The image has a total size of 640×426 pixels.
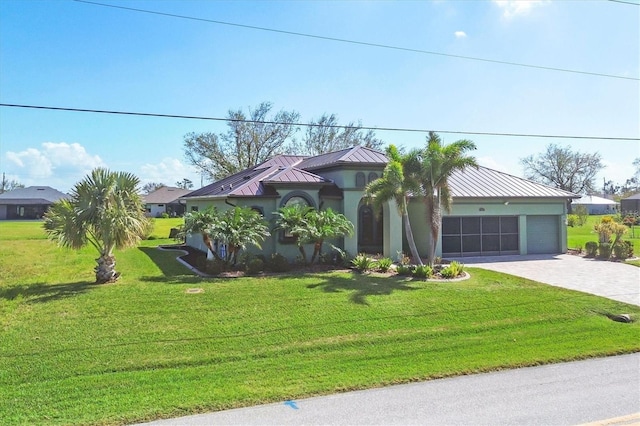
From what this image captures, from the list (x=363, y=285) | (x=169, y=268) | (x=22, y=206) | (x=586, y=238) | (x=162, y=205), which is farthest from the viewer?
(x=162, y=205)

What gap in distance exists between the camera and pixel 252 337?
8812mm

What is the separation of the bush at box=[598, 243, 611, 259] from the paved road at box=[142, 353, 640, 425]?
51.5 feet

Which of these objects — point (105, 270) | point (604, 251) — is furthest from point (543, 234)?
point (105, 270)

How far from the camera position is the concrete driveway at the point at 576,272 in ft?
44.7

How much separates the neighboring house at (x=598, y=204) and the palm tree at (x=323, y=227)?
213ft

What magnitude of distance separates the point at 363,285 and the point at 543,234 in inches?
561

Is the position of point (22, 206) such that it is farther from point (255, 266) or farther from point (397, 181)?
point (397, 181)

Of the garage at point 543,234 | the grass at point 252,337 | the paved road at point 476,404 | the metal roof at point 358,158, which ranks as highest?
the metal roof at point 358,158

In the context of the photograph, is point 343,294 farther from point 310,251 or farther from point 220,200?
point 220,200

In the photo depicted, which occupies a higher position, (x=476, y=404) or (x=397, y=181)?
(x=397, y=181)

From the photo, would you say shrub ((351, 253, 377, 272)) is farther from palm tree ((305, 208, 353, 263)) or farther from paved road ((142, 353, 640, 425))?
paved road ((142, 353, 640, 425))

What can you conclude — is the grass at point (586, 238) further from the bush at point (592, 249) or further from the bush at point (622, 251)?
the bush at point (592, 249)

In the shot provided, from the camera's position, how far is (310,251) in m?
17.8

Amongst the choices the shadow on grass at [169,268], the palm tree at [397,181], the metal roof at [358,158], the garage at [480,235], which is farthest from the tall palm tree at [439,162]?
the shadow on grass at [169,268]
